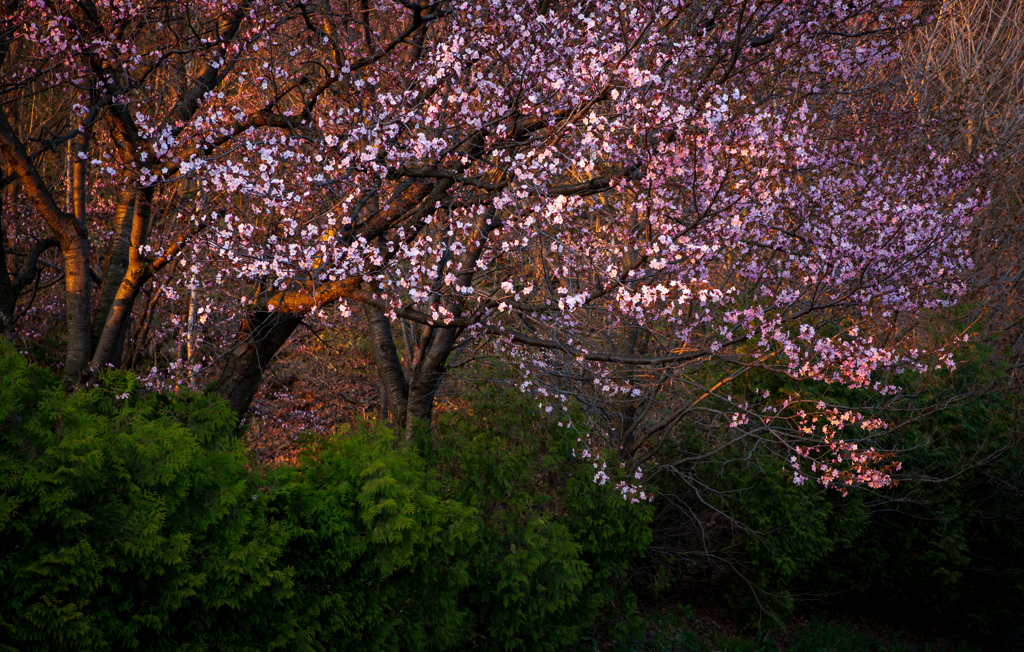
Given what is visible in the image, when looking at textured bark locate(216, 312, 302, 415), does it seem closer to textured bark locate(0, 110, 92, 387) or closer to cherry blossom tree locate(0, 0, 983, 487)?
cherry blossom tree locate(0, 0, 983, 487)

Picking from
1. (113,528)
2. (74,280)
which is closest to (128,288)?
(74,280)

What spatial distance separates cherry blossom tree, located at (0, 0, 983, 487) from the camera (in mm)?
5508

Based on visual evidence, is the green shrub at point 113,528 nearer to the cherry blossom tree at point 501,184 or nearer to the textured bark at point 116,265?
the cherry blossom tree at point 501,184

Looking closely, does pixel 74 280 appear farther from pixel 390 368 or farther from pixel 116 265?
pixel 390 368

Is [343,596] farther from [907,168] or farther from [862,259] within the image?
[907,168]

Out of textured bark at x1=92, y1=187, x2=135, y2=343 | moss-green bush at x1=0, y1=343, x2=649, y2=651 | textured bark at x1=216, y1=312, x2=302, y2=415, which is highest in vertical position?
textured bark at x1=92, y1=187, x2=135, y2=343

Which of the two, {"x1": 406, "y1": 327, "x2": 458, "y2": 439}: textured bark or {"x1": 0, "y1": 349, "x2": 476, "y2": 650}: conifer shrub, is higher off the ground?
{"x1": 406, "y1": 327, "x2": 458, "y2": 439}: textured bark

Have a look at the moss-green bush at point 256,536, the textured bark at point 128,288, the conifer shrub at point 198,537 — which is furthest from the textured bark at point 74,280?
the conifer shrub at point 198,537

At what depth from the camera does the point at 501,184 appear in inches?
214

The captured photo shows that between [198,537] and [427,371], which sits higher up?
[427,371]

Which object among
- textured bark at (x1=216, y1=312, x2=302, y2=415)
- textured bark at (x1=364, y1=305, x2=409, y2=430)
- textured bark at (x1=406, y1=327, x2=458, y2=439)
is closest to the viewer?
textured bark at (x1=216, y1=312, x2=302, y2=415)

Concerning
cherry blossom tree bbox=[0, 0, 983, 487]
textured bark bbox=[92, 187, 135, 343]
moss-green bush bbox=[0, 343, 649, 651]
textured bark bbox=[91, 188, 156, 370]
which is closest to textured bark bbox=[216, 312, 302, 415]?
cherry blossom tree bbox=[0, 0, 983, 487]

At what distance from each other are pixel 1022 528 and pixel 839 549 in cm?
207

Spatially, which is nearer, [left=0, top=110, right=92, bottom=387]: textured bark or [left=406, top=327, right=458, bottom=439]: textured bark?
[left=0, top=110, right=92, bottom=387]: textured bark
